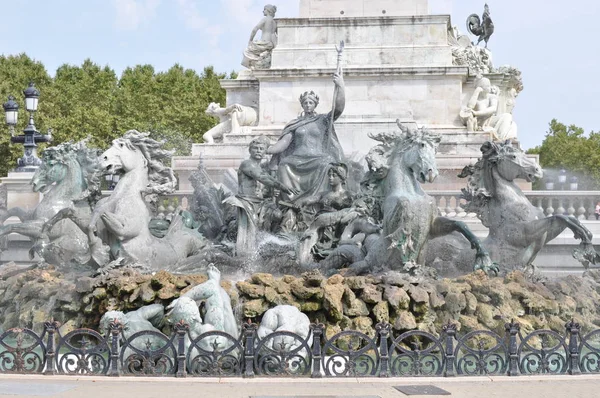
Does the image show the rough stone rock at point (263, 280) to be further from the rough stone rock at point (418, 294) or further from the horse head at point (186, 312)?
the rough stone rock at point (418, 294)

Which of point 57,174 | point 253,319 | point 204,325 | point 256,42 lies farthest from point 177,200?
point 204,325

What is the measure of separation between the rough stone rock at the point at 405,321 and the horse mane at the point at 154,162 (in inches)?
173

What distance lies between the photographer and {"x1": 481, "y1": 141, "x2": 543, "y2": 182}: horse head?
42.7 feet

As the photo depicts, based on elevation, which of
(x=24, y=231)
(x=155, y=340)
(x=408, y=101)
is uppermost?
(x=408, y=101)

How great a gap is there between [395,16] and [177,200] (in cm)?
697

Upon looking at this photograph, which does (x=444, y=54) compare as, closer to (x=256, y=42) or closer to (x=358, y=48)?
(x=358, y=48)

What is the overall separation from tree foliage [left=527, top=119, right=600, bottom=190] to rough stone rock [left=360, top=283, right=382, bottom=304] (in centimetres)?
3951

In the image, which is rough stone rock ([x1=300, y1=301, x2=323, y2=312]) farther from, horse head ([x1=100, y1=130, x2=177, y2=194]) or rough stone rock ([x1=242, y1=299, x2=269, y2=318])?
horse head ([x1=100, y1=130, x2=177, y2=194])

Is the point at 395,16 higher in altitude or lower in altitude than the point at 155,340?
higher

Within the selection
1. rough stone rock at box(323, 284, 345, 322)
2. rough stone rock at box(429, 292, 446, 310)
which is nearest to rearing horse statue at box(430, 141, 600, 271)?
rough stone rock at box(429, 292, 446, 310)

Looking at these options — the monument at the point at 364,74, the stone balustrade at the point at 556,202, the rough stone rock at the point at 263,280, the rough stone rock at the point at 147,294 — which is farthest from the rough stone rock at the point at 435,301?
the monument at the point at 364,74

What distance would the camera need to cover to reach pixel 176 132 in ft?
136

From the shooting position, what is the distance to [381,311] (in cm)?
1057

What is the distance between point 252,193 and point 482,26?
12.2 m
